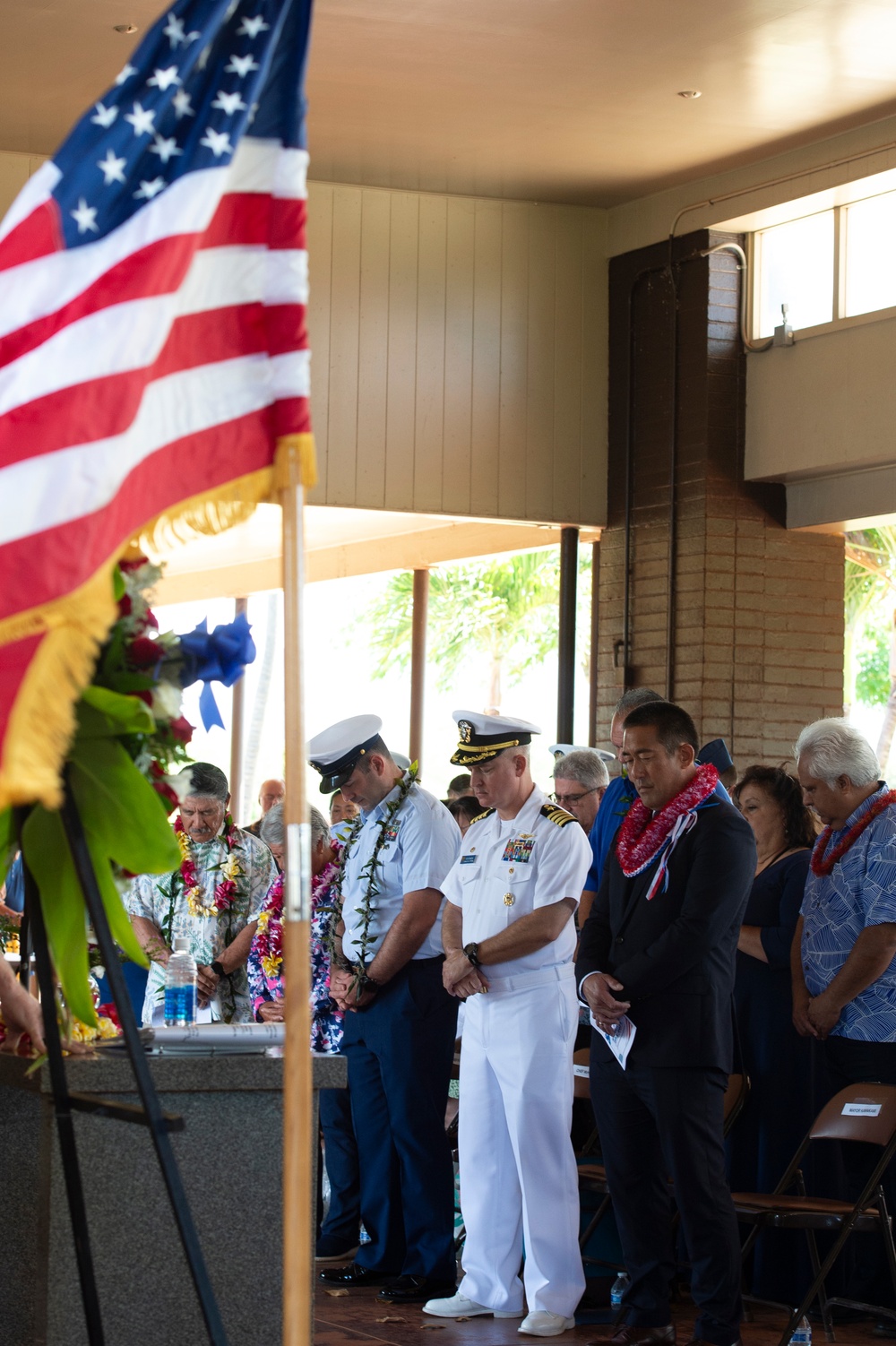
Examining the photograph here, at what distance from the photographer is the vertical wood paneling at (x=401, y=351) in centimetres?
1098

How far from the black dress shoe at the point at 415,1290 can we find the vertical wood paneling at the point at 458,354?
619 cm

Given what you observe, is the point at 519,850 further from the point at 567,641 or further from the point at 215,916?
the point at 567,641

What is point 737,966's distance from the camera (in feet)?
19.8

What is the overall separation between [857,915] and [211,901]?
2337 mm

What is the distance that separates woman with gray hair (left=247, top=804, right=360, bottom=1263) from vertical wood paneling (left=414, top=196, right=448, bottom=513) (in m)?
4.52

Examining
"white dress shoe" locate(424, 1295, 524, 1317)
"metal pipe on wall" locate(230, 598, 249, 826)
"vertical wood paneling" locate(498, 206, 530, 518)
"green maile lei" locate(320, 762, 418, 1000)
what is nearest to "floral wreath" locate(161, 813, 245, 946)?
"green maile lei" locate(320, 762, 418, 1000)

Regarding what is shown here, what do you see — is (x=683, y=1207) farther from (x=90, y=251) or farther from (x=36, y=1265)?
(x=90, y=251)

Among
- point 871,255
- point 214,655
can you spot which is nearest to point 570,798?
point 214,655

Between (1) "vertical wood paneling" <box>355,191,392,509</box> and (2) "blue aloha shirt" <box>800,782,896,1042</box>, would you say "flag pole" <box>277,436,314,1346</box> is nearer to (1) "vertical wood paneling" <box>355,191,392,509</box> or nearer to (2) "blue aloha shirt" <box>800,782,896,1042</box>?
(2) "blue aloha shirt" <box>800,782,896,1042</box>

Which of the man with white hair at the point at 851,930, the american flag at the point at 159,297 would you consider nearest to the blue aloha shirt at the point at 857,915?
the man with white hair at the point at 851,930

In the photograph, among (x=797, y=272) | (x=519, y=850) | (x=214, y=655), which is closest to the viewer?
(x=214, y=655)

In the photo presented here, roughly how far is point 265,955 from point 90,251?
369 cm

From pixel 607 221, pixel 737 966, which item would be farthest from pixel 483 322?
pixel 737 966

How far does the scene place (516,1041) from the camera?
5.54 metres
